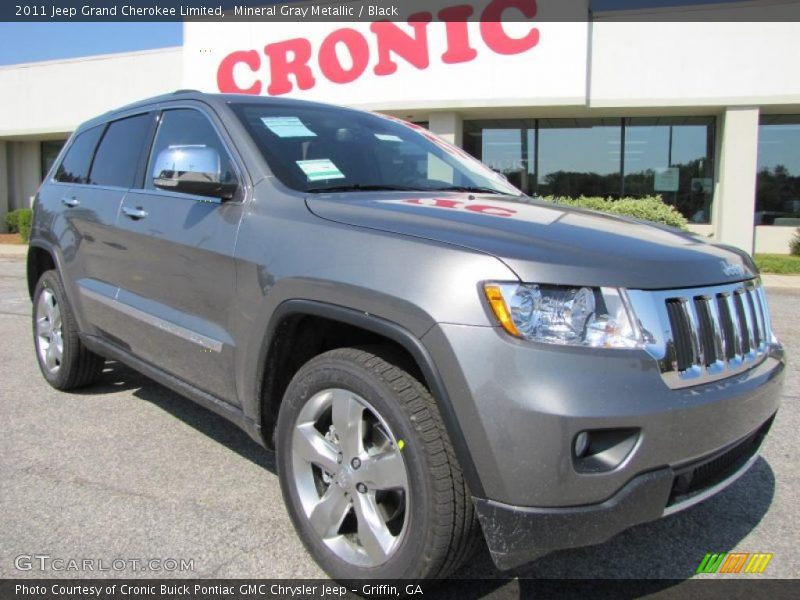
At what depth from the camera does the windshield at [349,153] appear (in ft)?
9.86

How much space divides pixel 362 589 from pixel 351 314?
0.94 meters

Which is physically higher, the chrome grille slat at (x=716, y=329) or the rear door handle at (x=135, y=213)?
the rear door handle at (x=135, y=213)

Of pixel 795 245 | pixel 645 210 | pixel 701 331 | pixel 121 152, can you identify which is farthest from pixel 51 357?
pixel 795 245

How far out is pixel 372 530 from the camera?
7.47 ft

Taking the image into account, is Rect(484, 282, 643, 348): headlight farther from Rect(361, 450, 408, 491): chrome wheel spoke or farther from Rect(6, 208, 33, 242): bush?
Rect(6, 208, 33, 242): bush

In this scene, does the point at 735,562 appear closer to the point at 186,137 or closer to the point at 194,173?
the point at 194,173

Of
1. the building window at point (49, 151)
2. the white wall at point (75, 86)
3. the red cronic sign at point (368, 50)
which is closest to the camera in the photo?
the red cronic sign at point (368, 50)

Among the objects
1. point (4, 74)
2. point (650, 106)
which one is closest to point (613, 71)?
point (650, 106)

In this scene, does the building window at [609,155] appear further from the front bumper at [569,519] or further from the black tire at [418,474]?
the front bumper at [569,519]

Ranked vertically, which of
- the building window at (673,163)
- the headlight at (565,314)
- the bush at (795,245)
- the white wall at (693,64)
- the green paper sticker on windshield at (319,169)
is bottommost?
the bush at (795,245)

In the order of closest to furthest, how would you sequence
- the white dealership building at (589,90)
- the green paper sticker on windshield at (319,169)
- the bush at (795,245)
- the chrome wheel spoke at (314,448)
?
the chrome wheel spoke at (314,448)
the green paper sticker on windshield at (319,169)
the white dealership building at (589,90)
the bush at (795,245)

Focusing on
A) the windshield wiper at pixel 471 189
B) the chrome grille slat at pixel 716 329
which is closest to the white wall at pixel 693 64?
the windshield wiper at pixel 471 189

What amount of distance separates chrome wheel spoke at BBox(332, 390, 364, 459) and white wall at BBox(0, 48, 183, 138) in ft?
59.0

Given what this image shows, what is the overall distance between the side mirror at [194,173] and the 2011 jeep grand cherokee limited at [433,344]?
13 mm
